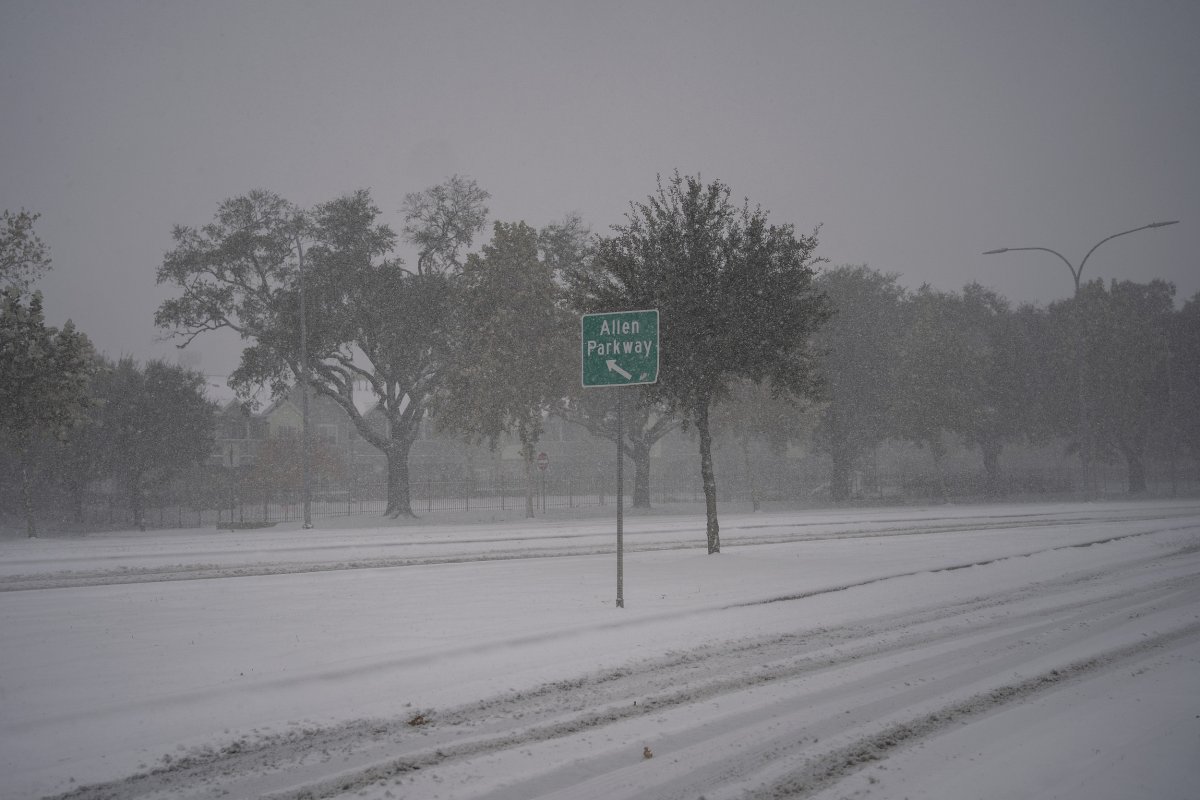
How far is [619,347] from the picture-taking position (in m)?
10.2

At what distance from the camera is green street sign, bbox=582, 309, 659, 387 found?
9.99 m

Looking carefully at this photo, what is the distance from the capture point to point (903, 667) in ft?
23.5

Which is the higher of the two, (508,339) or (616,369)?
(508,339)

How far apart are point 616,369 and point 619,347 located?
11.7 inches

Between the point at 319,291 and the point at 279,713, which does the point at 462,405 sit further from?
the point at 279,713

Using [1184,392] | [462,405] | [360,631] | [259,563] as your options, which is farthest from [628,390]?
[1184,392]

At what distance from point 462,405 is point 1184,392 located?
163ft

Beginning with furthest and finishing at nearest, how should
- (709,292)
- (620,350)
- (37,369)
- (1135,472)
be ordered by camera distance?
(1135,472) < (37,369) < (709,292) < (620,350)

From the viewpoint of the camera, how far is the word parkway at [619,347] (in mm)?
10008

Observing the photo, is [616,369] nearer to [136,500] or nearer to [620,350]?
[620,350]

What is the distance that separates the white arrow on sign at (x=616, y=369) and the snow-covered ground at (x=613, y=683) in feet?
10.1

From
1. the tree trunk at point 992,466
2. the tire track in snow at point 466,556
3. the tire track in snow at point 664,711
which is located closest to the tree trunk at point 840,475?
the tree trunk at point 992,466

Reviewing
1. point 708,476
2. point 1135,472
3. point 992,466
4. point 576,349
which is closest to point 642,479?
point 576,349

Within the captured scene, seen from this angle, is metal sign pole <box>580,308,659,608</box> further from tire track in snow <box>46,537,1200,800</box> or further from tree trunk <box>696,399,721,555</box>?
tree trunk <box>696,399,721,555</box>
